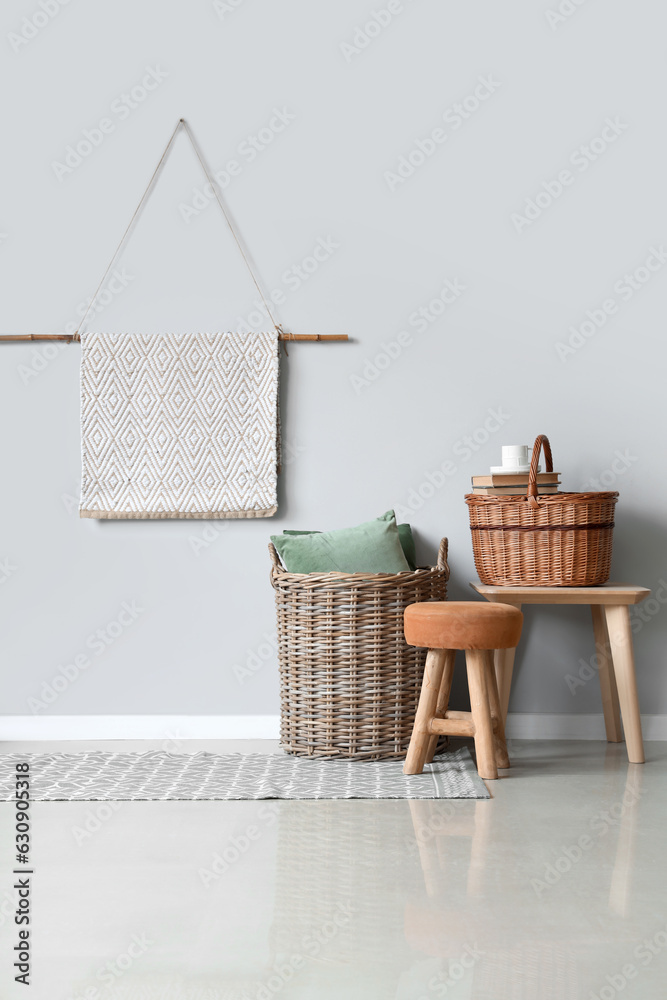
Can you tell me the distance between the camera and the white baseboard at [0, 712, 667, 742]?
265 centimetres

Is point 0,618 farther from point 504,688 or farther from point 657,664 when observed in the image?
point 657,664

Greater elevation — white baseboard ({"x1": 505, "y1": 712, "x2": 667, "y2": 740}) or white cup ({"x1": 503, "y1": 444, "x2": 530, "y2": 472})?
white cup ({"x1": 503, "y1": 444, "x2": 530, "y2": 472})

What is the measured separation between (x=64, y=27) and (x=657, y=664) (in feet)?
8.66

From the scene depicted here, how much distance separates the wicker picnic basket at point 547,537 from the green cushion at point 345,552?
0.27 metres

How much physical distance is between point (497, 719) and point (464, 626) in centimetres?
35

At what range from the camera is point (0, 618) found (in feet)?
8.90

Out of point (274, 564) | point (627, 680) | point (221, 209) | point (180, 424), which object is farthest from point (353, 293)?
point (627, 680)

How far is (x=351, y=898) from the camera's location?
145cm

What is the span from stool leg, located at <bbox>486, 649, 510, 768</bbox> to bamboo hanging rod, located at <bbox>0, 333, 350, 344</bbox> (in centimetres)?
107

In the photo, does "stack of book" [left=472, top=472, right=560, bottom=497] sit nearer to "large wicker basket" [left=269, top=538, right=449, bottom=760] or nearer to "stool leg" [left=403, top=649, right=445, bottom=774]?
"large wicker basket" [left=269, top=538, right=449, bottom=760]

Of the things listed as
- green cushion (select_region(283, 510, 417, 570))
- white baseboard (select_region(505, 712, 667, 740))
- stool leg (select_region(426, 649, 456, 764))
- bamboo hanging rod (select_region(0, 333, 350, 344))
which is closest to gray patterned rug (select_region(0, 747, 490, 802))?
stool leg (select_region(426, 649, 456, 764))

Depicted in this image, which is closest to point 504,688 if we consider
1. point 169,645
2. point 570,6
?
point 169,645

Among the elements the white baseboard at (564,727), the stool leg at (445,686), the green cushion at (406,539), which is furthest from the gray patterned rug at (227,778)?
the green cushion at (406,539)

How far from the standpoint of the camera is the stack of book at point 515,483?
243 centimetres
